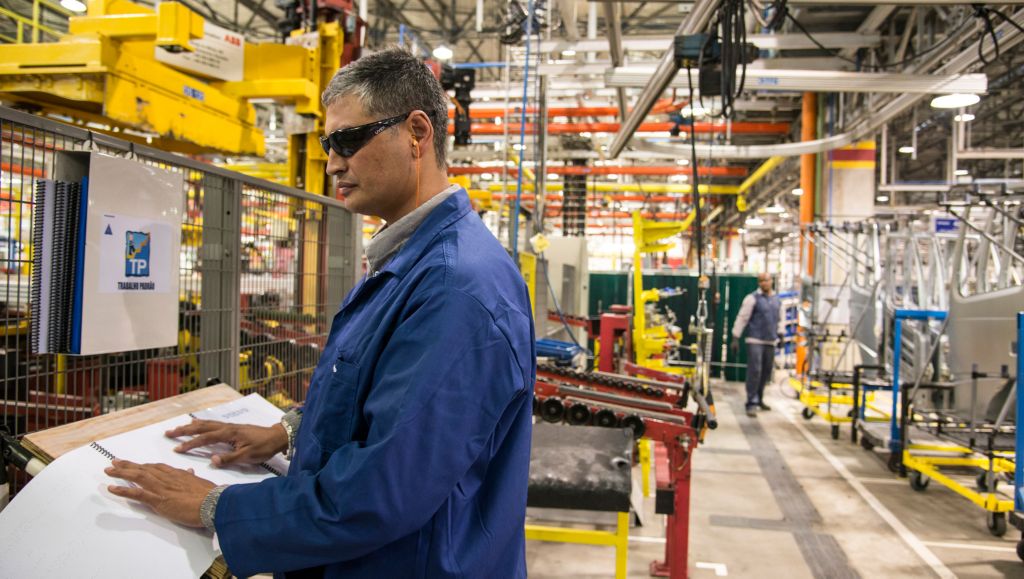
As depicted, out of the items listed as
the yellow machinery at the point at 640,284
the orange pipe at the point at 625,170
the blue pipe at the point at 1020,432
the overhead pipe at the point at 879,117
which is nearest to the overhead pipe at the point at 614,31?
the overhead pipe at the point at 879,117

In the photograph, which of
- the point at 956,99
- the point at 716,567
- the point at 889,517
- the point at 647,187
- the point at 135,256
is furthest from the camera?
the point at 647,187

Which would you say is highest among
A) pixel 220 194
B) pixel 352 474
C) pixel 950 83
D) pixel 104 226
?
pixel 950 83

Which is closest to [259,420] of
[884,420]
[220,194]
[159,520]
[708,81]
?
[159,520]

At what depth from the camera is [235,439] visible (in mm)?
1630

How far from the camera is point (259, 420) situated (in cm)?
186

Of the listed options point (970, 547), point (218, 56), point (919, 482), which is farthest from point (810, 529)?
point (218, 56)

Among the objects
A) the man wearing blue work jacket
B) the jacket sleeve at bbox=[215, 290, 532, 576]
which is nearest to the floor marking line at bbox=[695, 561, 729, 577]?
the man wearing blue work jacket

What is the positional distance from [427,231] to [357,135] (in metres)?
0.24

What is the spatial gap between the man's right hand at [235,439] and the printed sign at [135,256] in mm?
490

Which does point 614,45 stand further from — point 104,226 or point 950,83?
point 104,226

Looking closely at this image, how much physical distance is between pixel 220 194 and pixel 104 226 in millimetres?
665

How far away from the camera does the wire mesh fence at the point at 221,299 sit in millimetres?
1970

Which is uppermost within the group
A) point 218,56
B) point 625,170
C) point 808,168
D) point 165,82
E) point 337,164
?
point 625,170

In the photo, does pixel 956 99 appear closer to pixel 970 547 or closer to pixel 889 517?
pixel 889 517
